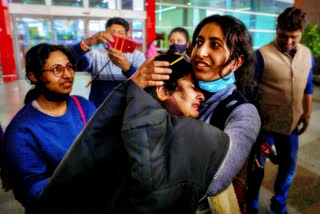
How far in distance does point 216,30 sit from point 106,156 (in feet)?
2.36

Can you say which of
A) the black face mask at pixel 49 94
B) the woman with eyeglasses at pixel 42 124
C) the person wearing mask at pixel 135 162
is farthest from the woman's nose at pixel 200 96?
the black face mask at pixel 49 94

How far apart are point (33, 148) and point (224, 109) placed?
38.5 inches

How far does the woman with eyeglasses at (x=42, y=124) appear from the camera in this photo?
3.79 ft

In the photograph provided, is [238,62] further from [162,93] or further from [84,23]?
[84,23]

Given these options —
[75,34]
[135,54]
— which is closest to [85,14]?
[75,34]

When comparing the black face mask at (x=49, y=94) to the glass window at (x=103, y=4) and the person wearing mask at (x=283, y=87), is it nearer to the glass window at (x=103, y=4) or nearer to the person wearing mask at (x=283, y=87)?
the person wearing mask at (x=283, y=87)

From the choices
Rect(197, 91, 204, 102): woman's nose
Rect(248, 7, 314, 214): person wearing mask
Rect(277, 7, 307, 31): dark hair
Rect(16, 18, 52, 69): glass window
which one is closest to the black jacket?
Rect(197, 91, 204, 102): woman's nose

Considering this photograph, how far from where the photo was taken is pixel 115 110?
61 centimetres

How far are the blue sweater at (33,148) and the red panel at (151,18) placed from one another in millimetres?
10979

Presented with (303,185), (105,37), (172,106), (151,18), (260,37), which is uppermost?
(151,18)

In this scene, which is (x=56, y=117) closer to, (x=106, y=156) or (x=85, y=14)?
(x=106, y=156)

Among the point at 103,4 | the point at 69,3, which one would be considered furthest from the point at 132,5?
the point at 69,3

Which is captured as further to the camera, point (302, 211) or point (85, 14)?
point (85, 14)

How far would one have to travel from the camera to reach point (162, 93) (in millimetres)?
962
